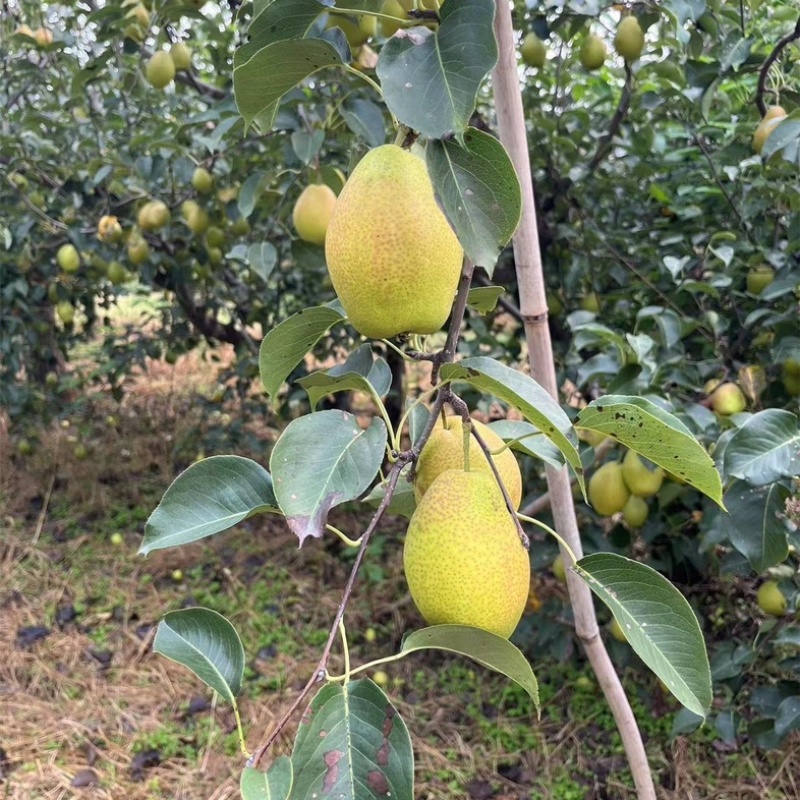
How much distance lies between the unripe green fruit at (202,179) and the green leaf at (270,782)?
1812mm

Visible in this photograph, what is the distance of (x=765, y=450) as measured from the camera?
0.98m

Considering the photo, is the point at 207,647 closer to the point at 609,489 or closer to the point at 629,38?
the point at 609,489

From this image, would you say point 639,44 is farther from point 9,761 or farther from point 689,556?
point 9,761

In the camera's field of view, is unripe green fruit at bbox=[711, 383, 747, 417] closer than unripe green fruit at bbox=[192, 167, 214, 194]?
Yes

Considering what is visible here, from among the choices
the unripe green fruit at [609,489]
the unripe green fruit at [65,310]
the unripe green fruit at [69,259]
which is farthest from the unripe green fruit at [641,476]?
the unripe green fruit at [65,310]

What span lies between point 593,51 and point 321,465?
5.53 ft

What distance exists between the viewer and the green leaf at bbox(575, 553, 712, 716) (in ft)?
1.98

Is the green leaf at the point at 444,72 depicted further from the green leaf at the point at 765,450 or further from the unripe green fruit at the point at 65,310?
the unripe green fruit at the point at 65,310

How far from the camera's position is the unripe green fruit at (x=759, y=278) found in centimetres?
164

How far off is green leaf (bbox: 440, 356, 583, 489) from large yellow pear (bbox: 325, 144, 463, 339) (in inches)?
3.0

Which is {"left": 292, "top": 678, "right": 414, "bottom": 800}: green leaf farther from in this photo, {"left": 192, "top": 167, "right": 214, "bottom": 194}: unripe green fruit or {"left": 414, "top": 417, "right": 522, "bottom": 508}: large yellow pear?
{"left": 192, "top": 167, "right": 214, "bottom": 194}: unripe green fruit

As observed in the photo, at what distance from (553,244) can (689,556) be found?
0.98m

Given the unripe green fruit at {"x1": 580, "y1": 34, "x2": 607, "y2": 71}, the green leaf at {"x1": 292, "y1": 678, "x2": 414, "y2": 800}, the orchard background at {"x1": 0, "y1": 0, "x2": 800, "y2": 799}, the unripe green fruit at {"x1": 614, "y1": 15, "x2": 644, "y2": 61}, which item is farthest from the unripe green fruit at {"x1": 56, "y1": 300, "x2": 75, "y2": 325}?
the green leaf at {"x1": 292, "y1": 678, "x2": 414, "y2": 800}

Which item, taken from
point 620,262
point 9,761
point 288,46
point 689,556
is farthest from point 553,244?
point 9,761
